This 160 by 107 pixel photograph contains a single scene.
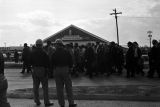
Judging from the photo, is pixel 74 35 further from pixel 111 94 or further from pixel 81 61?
pixel 111 94

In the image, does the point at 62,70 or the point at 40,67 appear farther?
the point at 40,67

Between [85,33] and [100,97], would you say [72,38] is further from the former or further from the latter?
[100,97]

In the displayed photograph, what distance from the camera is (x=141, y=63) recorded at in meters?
18.0

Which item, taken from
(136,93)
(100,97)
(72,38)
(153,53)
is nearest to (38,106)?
(100,97)

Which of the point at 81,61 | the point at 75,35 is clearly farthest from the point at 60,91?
the point at 75,35

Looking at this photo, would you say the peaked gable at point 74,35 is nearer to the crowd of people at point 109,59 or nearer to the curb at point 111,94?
the crowd of people at point 109,59

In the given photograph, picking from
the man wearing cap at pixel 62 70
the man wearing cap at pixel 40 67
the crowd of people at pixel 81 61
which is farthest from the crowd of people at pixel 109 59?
the man wearing cap at pixel 62 70

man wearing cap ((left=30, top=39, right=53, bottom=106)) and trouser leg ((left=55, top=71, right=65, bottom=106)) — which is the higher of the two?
man wearing cap ((left=30, top=39, right=53, bottom=106))

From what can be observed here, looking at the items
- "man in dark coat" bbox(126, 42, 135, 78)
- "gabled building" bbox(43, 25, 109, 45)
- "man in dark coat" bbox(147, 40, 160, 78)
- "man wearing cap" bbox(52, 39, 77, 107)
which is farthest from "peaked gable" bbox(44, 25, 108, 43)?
"man wearing cap" bbox(52, 39, 77, 107)

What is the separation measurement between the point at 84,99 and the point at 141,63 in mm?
7584

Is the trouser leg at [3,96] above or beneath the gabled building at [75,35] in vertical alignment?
beneath

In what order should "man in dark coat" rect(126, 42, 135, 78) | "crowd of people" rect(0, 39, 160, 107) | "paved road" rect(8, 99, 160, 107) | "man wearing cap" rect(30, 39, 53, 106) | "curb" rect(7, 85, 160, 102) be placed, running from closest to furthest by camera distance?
"paved road" rect(8, 99, 160, 107), "crowd of people" rect(0, 39, 160, 107), "man wearing cap" rect(30, 39, 53, 106), "curb" rect(7, 85, 160, 102), "man in dark coat" rect(126, 42, 135, 78)

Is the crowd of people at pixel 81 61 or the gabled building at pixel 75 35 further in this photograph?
the gabled building at pixel 75 35

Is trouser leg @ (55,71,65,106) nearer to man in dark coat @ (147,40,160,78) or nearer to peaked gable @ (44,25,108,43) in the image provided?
man in dark coat @ (147,40,160,78)
